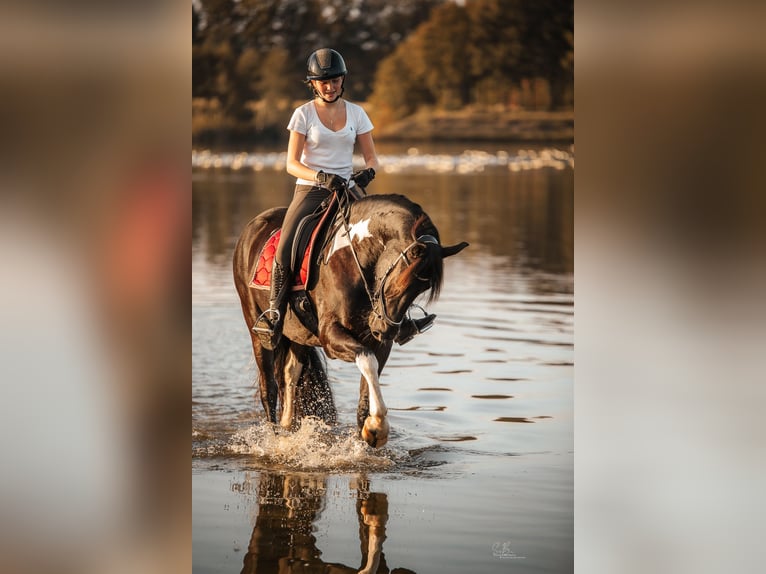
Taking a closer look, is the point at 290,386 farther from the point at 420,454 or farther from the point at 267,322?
the point at 420,454

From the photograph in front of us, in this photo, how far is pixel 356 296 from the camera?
5.68 m

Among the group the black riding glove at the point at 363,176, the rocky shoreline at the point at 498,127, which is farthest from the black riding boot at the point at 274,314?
the rocky shoreline at the point at 498,127

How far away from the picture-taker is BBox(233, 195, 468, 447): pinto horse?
Result: 5.26 meters

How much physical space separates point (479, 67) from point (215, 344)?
332 inches

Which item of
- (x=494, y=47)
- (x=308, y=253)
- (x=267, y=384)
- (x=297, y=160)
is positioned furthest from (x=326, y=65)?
(x=494, y=47)

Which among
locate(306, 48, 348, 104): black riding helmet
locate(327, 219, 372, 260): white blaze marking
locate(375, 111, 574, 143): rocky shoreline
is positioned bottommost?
locate(327, 219, 372, 260): white blaze marking

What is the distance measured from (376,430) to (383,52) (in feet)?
31.8

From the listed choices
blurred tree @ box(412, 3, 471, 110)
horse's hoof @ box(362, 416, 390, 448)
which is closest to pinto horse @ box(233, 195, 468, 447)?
horse's hoof @ box(362, 416, 390, 448)

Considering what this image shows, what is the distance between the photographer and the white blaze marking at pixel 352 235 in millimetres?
5555

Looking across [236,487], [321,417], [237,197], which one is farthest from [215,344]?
[237,197]

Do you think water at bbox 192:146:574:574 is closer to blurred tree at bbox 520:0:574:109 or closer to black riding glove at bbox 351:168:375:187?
black riding glove at bbox 351:168:375:187
